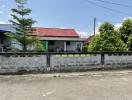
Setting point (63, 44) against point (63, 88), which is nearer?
point (63, 88)

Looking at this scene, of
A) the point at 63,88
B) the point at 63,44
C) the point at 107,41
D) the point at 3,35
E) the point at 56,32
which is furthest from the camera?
the point at 56,32

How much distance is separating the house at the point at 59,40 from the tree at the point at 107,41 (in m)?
15.9

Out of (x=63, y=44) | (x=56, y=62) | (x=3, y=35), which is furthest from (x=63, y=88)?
(x=63, y=44)

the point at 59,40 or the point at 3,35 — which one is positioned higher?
the point at 3,35

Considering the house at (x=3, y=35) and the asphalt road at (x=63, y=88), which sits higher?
the house at (x=3, y=35)

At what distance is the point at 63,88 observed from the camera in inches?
329

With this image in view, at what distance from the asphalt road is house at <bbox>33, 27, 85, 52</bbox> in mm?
20863

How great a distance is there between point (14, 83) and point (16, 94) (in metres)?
1.85

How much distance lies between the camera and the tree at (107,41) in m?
15.1

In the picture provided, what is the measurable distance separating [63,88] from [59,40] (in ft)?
81.6

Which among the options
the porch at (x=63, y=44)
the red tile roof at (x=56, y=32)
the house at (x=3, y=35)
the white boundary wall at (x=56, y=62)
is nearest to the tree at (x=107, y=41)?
the white boundary wall at (x=56, y=62)

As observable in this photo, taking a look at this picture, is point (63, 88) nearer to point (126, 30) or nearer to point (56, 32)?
point (126, 30)

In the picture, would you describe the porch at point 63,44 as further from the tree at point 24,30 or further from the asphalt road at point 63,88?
the asphalt road at point 63,88

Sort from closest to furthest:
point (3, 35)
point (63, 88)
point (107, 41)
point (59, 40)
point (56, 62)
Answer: point (63, 88)
point (56, 62)
point (107, 41)
point (3, 35)
point (59, 40)
